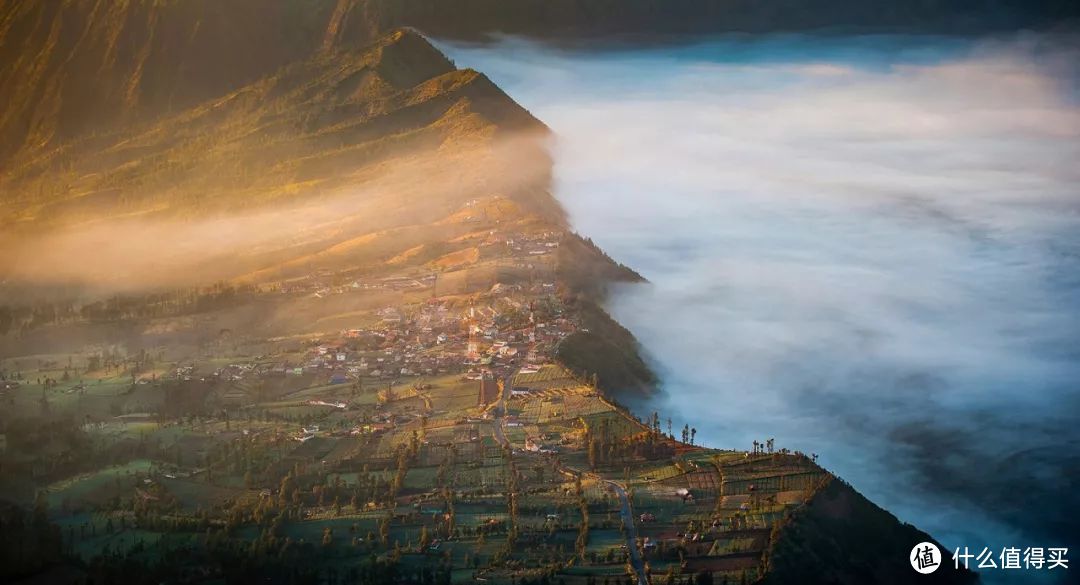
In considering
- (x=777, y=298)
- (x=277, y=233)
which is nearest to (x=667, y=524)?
(x=777, y=298)

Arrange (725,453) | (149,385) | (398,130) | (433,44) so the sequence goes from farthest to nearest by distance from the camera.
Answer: (433,44) → (398,130) → (149,385) → (725,453)

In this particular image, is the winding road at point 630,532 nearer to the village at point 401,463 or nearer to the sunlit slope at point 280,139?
the village at point 401,463

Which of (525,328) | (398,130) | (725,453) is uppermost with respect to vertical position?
(398,130)

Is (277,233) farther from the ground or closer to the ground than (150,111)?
closer to the ground

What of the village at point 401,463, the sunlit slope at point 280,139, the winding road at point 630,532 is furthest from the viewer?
the sunlit slope at point 280,139

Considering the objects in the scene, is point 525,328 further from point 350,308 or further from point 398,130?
point 398,130
